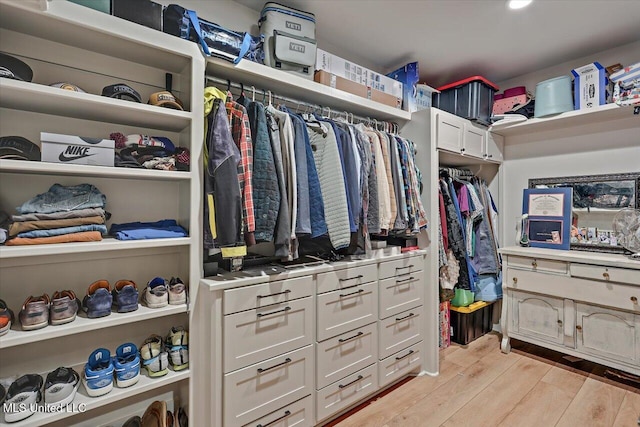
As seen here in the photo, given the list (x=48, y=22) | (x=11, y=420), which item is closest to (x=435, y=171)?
(x=48, y=22)

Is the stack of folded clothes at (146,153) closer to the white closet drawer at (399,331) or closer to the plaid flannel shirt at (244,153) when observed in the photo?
the plaid flannel shirt at (244,153)

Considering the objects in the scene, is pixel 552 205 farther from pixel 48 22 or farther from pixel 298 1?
pixel 48 22

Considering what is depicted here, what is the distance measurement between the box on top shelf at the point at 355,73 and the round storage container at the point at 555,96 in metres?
1.21

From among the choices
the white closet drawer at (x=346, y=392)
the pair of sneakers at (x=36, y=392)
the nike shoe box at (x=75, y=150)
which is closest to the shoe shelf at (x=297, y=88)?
the nike shoe box at (x=75, y=150)

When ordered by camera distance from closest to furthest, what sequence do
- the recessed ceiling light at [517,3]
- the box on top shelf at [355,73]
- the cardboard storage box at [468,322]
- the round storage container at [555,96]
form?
the recessed ceiling light at [517,3] < the box on top shelf at [355,73] < the round storage container at [555,96] < the cardboard storage box at [468,322]

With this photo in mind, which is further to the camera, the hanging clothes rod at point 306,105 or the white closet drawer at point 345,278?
the white closet drawer at point 345,278

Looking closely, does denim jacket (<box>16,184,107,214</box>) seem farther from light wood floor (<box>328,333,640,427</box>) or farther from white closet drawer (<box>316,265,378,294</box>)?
light wood floor (<box>328,333,640,427</box>)

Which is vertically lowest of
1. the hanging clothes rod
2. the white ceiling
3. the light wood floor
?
the light wood floor

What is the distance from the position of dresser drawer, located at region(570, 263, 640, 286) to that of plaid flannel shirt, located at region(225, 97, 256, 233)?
2327 millimetres

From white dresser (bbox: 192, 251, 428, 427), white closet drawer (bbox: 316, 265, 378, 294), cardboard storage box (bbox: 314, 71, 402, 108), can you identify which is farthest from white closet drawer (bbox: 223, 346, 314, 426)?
cardboard storage box (bbox: 314, 71, 402, 108)

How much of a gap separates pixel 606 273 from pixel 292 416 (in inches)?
87.7

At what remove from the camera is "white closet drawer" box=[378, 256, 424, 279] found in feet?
6.60

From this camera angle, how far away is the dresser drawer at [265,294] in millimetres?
1390

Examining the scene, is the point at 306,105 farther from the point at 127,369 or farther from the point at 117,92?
the point at 127,369
